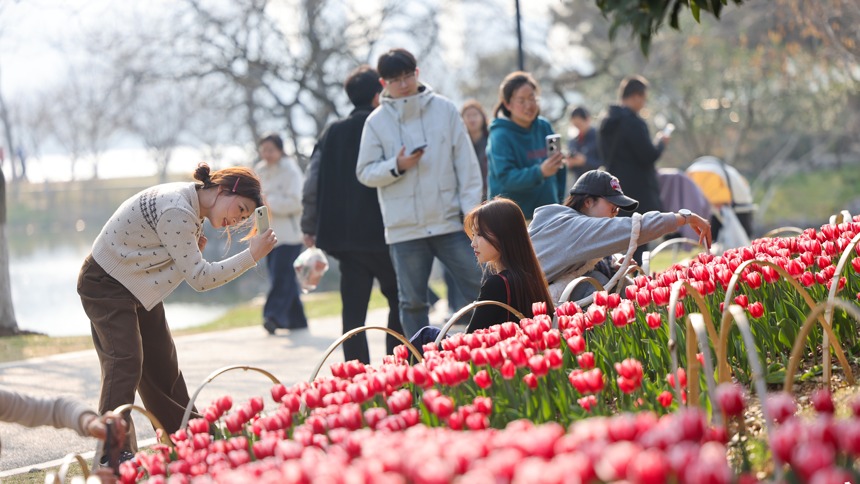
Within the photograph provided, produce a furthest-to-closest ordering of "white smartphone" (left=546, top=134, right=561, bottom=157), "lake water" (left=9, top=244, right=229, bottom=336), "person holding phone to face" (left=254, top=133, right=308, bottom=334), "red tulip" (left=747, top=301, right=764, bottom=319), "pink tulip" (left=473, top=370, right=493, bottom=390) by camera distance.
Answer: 1. "lake water" (left=9, top=244, right=229, bottom=336)
2. "person holding phone to face" (left=254, top=133, right=308, bottom=334)
3. "white smartphone" (left=546, top=134, right=561, bottom=157)
4. "red tulip" (left=747, top=301, right=764, bottom=319)
5. "pink tulip" (left=473, top=370, right=493, bottom=390)

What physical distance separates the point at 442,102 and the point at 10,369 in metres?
4.73

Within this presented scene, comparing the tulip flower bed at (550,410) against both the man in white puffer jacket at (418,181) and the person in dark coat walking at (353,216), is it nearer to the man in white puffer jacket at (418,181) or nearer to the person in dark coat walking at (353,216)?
the man in white puffer jacket at (418,181)

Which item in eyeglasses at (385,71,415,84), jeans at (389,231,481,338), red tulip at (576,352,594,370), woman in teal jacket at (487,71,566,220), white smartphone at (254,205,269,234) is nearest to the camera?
red tulip at (576,352,594,370)

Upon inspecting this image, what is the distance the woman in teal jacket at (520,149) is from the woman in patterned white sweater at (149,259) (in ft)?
8.31

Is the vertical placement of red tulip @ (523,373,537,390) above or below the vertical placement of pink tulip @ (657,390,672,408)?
above

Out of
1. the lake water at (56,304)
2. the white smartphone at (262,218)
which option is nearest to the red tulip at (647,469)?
the white smartphone at (262,218)

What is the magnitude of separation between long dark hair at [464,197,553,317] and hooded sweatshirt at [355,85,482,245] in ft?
5.46

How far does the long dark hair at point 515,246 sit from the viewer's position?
509cm

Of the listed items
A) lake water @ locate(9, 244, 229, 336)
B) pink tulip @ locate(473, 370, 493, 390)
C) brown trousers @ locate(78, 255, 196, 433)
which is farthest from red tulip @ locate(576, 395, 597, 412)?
lake water @ locate(9, 244, 229, 336)

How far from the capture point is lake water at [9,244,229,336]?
2127 cm

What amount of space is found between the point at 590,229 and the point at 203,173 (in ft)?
6.26

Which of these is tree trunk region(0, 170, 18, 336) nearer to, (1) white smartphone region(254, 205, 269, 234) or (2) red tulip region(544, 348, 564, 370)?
(1) white smartphone region(254, 205, 269, 234)

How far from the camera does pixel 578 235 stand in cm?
564

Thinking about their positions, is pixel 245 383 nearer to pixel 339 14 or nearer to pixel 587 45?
pixel 339 14
